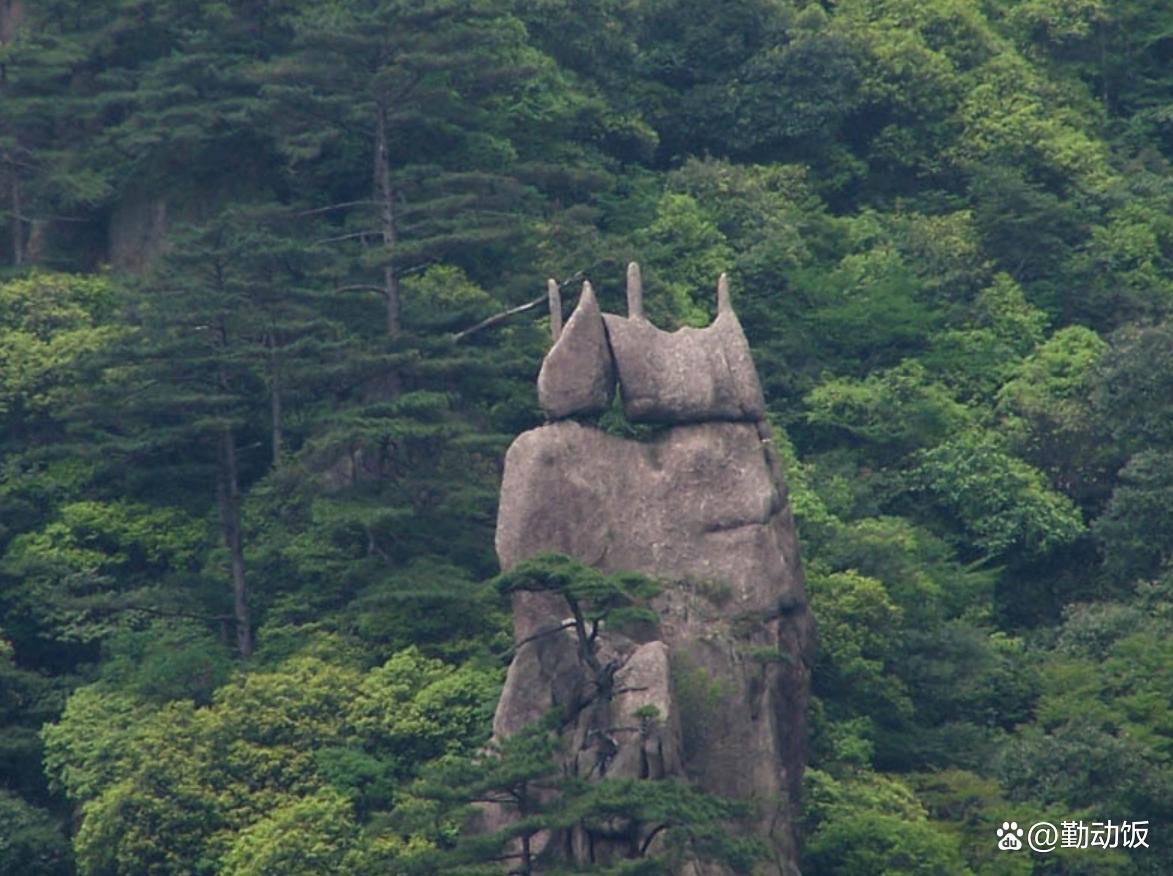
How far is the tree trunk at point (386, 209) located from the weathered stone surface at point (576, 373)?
6125mm

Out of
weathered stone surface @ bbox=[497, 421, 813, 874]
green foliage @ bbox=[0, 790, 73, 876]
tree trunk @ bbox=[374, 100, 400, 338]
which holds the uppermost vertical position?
tree trunk @ bbox=[374, 100, 400, 338]

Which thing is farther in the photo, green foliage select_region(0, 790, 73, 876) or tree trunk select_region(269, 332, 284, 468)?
tree trunk select_region(269, 332, 284, 468)

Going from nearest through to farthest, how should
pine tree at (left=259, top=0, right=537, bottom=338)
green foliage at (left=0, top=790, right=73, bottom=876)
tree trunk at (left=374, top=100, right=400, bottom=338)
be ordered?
1. green foliage at (left=0, top=790, right=73, bottom=876)
2. tree trunk at (left=374, top=100, right=400, bottom=338)
3. pine tree at (left=259, top=0, right=537, bottom=338)

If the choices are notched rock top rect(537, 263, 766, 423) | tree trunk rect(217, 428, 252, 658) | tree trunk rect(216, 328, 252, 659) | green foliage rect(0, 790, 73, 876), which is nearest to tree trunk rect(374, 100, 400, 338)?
tree trunk rect(216, 328, 252, 659)

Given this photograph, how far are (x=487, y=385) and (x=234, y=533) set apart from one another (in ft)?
13.4

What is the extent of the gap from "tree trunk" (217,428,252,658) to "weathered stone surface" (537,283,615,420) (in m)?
6.40

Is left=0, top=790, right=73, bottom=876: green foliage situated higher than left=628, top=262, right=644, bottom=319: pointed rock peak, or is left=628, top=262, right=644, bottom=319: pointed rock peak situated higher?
left=628, top=262, right=644, bottom=319: pointed rock peak

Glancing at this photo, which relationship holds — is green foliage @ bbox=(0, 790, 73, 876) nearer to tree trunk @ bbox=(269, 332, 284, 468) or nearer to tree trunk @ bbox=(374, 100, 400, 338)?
tree trunk @ bbox=(269, 332, 284, 468)

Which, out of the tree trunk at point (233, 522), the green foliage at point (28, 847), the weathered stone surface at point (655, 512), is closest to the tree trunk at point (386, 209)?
the tree trunk at point (233, 522)

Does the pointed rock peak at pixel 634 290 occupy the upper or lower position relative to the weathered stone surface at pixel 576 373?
upper

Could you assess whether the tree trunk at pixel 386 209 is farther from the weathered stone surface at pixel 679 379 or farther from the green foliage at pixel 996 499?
the green foliage at pixel 996 499

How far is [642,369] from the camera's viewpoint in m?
36.3

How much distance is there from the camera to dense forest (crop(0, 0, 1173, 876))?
120ft

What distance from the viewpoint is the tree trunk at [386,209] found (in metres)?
42.8
